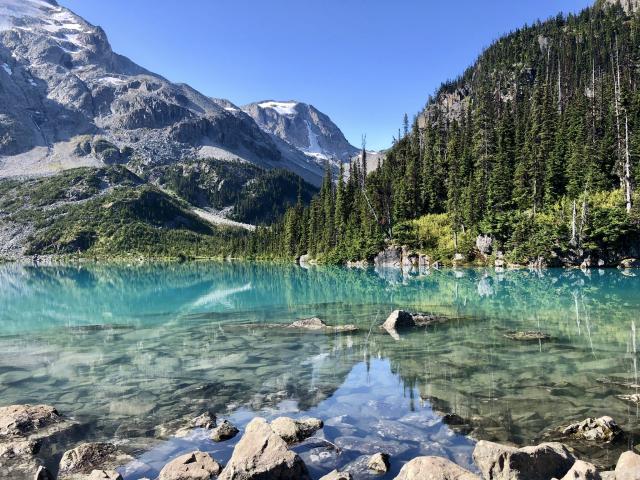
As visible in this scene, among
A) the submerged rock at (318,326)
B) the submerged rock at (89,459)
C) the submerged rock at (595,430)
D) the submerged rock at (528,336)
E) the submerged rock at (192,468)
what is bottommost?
the submerged rock at (89,459)

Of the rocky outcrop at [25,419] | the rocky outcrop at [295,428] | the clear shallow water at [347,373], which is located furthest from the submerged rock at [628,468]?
the rocky outcrop at [25,419]

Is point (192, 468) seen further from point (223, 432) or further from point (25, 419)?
point (25, 419)

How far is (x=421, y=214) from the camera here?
4011 inches

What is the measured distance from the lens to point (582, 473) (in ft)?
27.1

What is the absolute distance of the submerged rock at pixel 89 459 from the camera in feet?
35.9

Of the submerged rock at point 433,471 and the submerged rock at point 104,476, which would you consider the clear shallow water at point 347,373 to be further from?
the submerged rock at point 433,471

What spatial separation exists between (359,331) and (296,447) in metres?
15.8

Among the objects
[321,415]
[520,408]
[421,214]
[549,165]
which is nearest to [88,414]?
[321,415]

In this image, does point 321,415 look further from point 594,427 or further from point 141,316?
point 141,316

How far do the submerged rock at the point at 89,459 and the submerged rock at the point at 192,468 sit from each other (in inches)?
74.2

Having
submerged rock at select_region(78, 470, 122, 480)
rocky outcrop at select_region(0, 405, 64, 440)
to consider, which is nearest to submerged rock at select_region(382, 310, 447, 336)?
rocky outcrop at select_region(0, 405, 64, 440)

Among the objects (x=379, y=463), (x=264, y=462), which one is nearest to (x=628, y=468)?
(x=379, y=463)

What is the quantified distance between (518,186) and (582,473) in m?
82.0

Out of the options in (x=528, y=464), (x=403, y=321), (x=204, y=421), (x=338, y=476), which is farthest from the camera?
(x=403, y=321)
